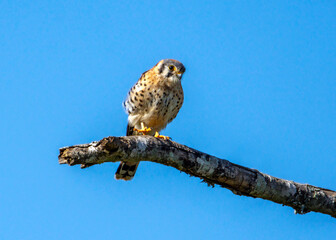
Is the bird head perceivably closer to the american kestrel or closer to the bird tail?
the american kestrel

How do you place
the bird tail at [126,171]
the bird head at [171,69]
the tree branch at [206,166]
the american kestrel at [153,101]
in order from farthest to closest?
→ the bird head at [171,69]
the bird tail at [126,171]
the american kestrel at [153,101]
the tree branch at [206,166]

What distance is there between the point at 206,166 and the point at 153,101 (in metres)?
1.89

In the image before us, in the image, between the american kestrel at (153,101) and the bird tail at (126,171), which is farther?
the bird tail at (126,171)

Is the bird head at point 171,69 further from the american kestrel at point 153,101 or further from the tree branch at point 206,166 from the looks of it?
the tree branch at point 206,166

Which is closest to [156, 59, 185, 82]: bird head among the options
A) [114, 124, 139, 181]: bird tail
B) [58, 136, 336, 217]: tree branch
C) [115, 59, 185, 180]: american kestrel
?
Result: [115, 59, 185, 180]: american kestrel

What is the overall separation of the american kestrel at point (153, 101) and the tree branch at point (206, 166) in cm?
171

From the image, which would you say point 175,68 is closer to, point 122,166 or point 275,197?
point 122,166

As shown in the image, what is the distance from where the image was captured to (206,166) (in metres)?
4.36

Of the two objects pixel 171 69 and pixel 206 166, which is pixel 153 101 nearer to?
pixel 171 69

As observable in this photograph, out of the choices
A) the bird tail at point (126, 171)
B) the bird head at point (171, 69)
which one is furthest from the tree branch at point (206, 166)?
the bird head at point (171, 69)

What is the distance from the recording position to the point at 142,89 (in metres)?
6.09

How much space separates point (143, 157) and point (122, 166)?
216 cm

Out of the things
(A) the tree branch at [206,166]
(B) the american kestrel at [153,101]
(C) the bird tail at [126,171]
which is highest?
(B) the american kestrel at [153,101]

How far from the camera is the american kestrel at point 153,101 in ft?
19.8
